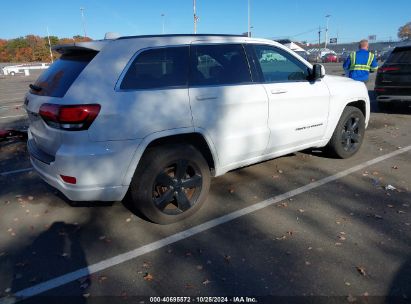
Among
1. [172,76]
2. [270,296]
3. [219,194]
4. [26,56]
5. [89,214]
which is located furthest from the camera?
[26,56]

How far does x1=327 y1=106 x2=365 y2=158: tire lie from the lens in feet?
17.7

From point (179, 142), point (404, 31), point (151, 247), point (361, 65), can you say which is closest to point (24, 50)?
point (361, 65)

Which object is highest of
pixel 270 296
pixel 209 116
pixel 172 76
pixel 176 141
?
pixel 172 76

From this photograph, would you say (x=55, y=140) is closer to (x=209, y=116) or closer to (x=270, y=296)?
(x=209, y=116)

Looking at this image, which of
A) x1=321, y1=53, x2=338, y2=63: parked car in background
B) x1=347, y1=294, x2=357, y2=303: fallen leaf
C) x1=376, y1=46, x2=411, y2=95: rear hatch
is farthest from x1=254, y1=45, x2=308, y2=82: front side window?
x1=321, y1=53, x2=338, y2=63: parked car in background

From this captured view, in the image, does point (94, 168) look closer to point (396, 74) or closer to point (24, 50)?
point (396, 74)

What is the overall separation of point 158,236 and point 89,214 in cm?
99

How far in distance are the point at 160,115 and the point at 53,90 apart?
3.50 feet

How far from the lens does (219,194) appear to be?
454 centimetres

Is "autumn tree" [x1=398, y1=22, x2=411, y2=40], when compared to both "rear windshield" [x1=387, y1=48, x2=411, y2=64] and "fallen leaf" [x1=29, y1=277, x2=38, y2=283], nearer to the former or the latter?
"rear windshield" [x1=387, y1=48, x2=411, y2=64]

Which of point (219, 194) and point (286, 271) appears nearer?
point (286, 271)

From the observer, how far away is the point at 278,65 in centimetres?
459

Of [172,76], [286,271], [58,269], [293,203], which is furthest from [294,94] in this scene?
[58,269]

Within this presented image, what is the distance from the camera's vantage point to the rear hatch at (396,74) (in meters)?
8.28
